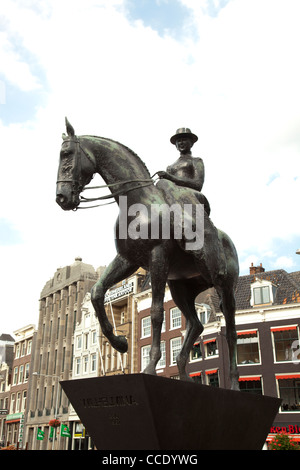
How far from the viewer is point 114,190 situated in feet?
18.7

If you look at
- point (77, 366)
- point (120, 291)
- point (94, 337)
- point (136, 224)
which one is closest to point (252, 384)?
point (120, 291)

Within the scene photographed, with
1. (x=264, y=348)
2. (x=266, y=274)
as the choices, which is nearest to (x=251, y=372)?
(x=264, y=348)

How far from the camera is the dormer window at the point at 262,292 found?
3072 cm

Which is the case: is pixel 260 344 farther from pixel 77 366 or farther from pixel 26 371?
pixel 26 371

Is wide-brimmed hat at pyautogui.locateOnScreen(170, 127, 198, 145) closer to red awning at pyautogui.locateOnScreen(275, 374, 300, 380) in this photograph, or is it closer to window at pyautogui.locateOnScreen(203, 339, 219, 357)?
red awning at pyautogui.locateOnScreen(275, 374, 300, 380)

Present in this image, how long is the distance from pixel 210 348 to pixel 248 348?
115 inches

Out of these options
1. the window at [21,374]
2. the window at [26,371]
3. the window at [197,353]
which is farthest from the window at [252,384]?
the window at [21,374]

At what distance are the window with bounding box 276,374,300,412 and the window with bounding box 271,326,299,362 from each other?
1.10m

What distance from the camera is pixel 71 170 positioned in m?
5.39

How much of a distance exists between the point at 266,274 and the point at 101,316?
3030 centimetres

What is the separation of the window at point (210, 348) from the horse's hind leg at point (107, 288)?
87.5 feet

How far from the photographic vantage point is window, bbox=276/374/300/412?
27.4 metres

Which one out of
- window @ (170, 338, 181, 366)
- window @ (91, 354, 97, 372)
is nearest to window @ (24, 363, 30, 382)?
Answer: window @ (91, 354, 97, 372)
